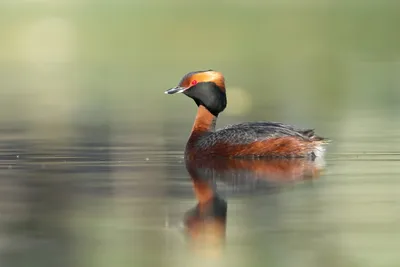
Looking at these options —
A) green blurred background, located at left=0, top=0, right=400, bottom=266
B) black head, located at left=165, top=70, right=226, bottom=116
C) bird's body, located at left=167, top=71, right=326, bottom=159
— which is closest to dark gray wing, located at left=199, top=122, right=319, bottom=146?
bird's body, located at left=167, top=71, right=326, bottom=159

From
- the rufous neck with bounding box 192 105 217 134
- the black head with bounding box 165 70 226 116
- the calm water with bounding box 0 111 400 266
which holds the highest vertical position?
the black head with bounding box 165 70 226 116

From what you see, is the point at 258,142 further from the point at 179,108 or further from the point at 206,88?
the point at 179,108

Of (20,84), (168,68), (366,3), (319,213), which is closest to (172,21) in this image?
(366,3)

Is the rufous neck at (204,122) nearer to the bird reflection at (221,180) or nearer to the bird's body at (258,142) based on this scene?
the bird's body at (258,142)

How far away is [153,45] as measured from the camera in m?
46.5

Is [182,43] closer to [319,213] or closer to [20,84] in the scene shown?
[20,84]

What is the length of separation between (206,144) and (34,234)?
548 centimetres

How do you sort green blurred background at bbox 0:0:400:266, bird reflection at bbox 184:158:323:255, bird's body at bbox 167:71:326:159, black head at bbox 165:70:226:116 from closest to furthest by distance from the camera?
green blurred background at bbox 0:0:400:266, bird reflection at bbox 184:158:323:255, bird's body at bbox 167:71:326:159, black head at bbox 165:70:226:116

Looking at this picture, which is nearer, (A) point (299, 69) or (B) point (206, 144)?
(B) point (206, 144)

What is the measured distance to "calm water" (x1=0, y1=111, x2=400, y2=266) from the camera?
977 cm

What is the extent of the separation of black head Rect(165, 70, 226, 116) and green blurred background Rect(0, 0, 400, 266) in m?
0.78

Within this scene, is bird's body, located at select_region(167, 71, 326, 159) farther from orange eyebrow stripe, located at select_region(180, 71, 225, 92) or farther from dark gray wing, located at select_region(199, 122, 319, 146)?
orange eyebrow stripe, located at select_region(180, 71, 225, 92)

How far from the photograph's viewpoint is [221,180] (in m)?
13.8

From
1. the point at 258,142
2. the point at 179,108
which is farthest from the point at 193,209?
the point at 179,108
